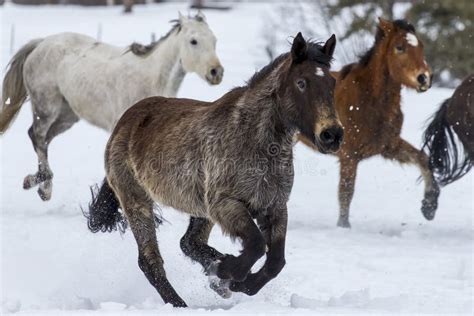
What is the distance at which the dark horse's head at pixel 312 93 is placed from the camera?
191 inches

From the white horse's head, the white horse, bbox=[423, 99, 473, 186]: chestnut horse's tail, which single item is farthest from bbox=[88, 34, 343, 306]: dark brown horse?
bbox=[423, 99, 473, 186]: chestnut horse's tail

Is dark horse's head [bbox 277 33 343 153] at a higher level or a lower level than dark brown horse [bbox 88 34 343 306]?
higher

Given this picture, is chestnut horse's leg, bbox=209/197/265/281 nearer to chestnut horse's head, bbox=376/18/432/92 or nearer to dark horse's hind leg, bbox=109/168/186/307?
dark horse's hind leg, bbox=109/168/186/307

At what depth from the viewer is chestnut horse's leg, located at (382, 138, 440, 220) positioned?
30.1 ft

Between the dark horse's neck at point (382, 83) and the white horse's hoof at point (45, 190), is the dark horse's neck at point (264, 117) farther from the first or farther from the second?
the white horse's hoof at point (45, 190)

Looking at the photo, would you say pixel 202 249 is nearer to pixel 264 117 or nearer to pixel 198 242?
pixel 198 242

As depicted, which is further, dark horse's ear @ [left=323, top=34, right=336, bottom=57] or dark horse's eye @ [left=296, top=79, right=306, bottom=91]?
dark horse's ear @ [left=323, top=34, right=336, bottom=57]

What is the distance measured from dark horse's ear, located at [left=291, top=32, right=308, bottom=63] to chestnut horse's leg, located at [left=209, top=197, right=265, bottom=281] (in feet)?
2.87

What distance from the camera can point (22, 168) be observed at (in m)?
12.2

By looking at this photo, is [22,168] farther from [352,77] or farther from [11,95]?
[352,77]

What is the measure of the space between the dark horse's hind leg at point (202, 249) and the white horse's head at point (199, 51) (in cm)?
250

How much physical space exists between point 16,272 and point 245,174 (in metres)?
2.59

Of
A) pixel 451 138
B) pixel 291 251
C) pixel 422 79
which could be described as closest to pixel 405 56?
pixel 422 79

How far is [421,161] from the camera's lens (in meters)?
9.24
